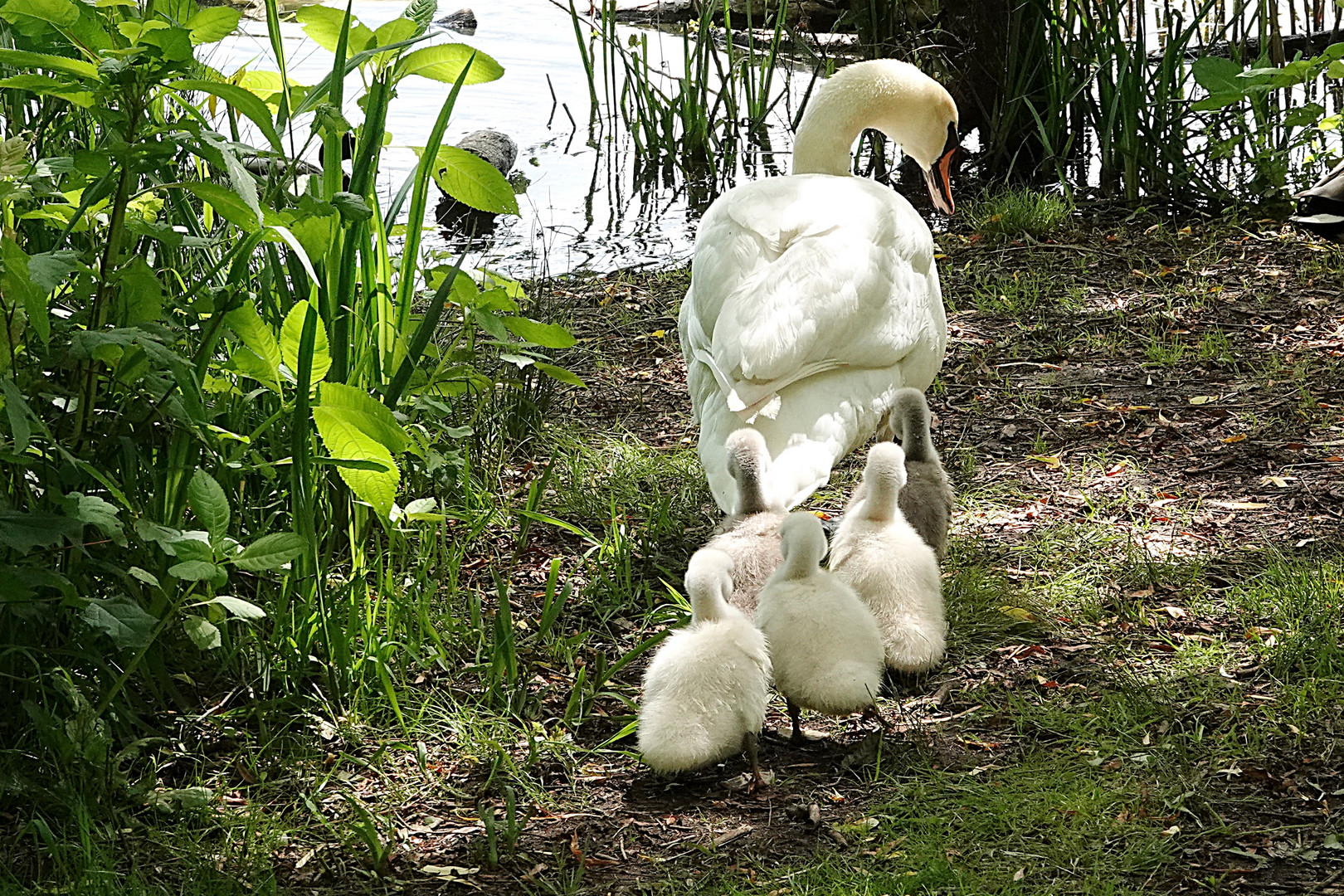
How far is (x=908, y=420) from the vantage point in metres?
3.71

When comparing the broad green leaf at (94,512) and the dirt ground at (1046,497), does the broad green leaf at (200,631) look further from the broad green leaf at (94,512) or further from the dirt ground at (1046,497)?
the dirt ground at (1046,497)

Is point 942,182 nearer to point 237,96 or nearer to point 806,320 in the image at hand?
point 806,320

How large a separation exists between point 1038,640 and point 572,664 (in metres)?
1.19

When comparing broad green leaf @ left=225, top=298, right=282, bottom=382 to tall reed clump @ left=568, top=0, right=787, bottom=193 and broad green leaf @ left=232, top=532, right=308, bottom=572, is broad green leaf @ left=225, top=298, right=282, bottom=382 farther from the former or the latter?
tall reed clump @ left=568, top=0, right=787, bottom=193

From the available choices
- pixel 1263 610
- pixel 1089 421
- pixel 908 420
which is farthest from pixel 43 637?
pixel 1089 421

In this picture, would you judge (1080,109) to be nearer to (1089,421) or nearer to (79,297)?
(1089,421)

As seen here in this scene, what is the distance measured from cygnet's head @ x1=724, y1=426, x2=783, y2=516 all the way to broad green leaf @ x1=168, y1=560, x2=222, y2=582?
4.43ft

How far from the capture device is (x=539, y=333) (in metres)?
3.39

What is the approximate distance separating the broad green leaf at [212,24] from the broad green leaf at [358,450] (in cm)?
76

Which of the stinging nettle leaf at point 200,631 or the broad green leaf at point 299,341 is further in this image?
the broad green leaf at point 299,341

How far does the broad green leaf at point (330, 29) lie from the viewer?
3.09 m

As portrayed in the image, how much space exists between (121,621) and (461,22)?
1002 cm

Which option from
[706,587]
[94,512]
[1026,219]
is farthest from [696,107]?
[94,512]

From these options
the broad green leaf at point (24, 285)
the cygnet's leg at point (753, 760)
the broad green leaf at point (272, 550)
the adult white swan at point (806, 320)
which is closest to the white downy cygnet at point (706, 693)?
the cygnet's leg at point (753, 760)
